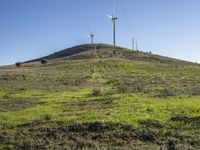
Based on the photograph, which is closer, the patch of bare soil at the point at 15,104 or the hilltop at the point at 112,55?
the patch of bare soil at the point at 15,104

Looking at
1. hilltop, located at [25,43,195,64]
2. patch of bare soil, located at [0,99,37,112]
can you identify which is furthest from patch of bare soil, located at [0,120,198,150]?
hilltop, located at [25,43,195,64]

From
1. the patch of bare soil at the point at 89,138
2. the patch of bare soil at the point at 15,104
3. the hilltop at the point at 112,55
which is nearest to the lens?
the patch of bare soil at the point at 89,138

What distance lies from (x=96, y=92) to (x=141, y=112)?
14657 mm

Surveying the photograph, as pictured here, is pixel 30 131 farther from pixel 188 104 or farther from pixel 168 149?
pixel 188 104

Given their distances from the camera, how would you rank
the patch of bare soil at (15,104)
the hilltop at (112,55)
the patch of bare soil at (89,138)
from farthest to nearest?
the hilltop at (112,55) → the patch of bare soil at (15,104) → the patch of bare soil at (89,138)

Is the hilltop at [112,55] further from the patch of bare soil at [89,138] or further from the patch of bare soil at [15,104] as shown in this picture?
the patch of bare soil at [89,138]

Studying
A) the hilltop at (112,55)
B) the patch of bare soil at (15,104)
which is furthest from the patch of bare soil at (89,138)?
the hilltop at (112,55)

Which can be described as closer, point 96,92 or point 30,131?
point 30,131

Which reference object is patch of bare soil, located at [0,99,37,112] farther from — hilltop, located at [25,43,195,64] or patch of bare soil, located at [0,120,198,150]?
hilltop, located at [25,43,195,64]

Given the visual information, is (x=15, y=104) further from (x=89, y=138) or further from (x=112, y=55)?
(x=112, y=55)

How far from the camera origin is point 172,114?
24.2 meters

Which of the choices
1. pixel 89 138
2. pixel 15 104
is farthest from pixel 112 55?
pixel 89 138

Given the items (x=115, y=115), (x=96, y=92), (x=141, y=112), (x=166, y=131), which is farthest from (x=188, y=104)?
(x=96, y=92)

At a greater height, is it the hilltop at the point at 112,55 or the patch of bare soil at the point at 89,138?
the hilltop at the point at 112,55
